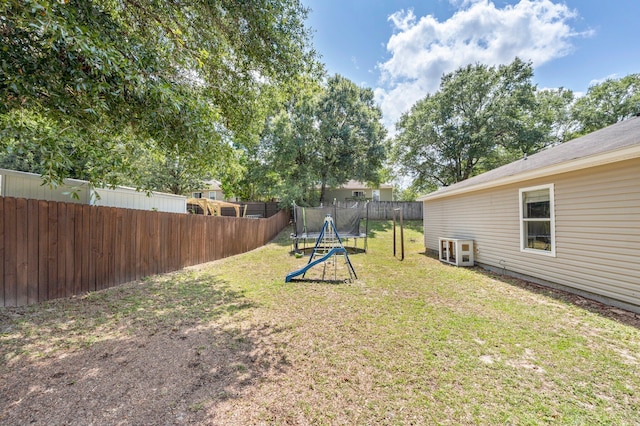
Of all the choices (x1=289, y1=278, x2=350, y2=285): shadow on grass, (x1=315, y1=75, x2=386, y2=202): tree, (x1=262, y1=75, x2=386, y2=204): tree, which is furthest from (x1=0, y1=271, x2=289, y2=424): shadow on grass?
(x1=315, y1=75, x2=386, y2=202): tree

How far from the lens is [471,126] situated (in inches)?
703

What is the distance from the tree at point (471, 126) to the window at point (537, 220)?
557 inches

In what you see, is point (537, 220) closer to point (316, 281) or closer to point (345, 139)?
point (316, 281)

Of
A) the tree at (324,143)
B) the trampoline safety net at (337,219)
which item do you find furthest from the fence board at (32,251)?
the tree at (324,143)

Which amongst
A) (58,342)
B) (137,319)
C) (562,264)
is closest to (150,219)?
(137,319)

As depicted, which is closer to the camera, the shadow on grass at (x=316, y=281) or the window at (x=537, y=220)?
the window at (x=537, y=220)

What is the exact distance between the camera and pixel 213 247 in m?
7.60

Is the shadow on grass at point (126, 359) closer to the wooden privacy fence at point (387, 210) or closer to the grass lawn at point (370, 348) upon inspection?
the grass lawn at point (370, 348)

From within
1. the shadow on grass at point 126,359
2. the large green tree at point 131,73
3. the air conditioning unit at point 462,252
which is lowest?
the shadow on grass at point 126,359

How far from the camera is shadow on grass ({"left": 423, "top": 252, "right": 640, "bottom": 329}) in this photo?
10.8 feet

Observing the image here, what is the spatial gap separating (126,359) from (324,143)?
1549cm

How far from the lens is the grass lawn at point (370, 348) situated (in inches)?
70.6

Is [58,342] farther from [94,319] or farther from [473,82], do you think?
[473,82]

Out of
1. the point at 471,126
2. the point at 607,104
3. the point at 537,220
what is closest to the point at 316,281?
the point at 537,220
